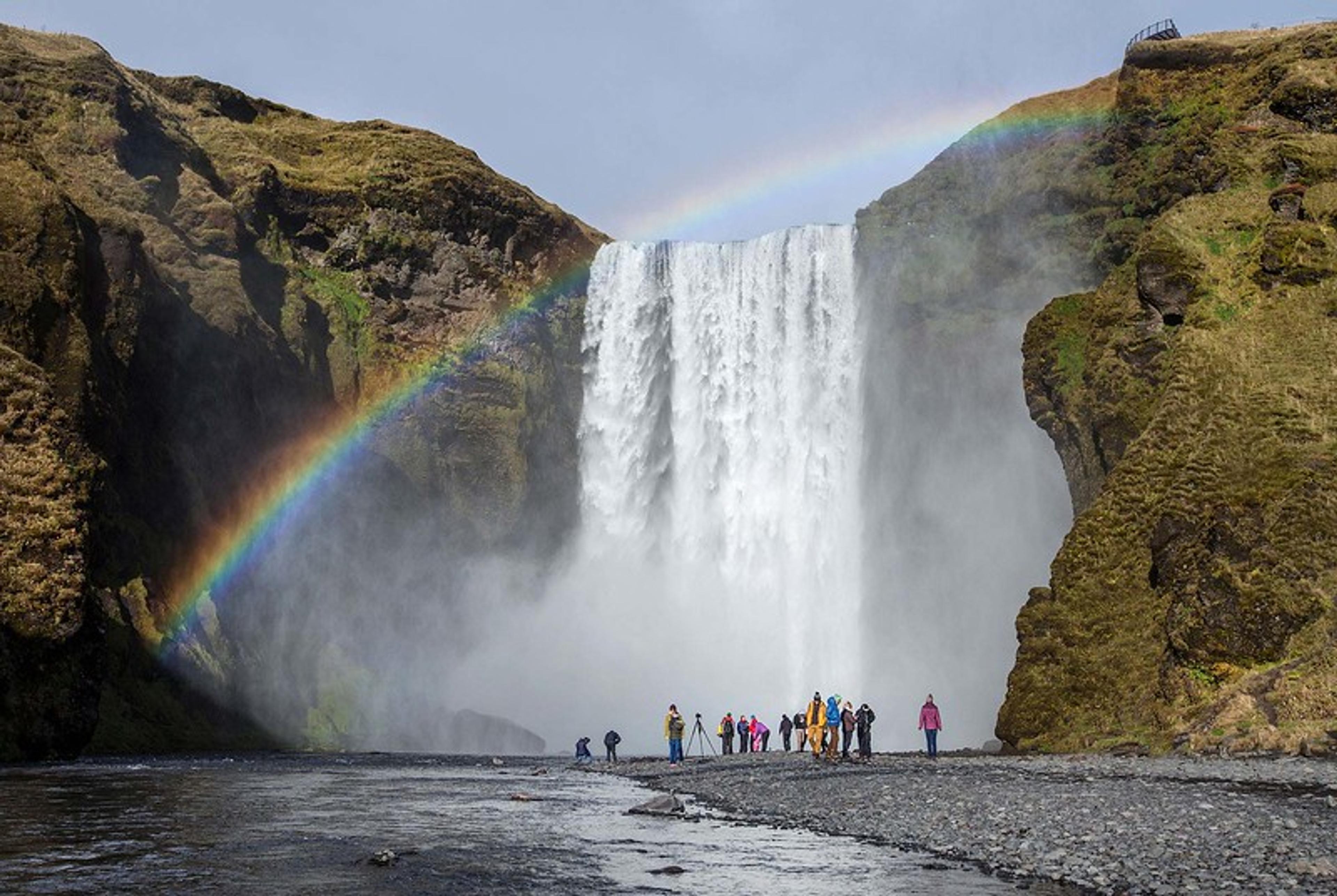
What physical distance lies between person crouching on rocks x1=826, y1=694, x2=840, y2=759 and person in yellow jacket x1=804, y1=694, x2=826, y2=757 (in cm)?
22

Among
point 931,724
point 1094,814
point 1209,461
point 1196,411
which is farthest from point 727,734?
point 1094,814

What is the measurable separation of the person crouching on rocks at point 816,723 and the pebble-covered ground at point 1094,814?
4537 mm

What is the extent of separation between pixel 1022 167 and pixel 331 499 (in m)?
41.6

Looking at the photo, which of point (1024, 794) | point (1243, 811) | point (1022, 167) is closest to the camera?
point (1243, 811)

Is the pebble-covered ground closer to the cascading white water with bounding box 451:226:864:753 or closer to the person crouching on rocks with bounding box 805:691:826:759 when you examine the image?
the person crouching on rocks with bounding box 805:691:826:759

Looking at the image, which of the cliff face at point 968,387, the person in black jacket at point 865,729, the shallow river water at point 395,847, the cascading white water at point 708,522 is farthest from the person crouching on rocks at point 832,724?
the cascading white water at point 708,522

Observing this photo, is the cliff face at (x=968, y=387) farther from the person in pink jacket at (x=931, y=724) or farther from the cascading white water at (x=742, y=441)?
the person in pink jacket at (x=931, y=724)

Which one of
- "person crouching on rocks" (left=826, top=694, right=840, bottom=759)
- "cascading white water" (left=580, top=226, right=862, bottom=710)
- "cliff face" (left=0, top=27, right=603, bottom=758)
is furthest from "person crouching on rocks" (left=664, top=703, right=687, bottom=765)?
"cascading white water" (left=580, top=226, right=862, bottom=710)

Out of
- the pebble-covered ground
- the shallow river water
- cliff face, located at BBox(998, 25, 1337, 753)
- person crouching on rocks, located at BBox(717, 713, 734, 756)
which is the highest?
cliff face, located at BBox(998, 25, 1337, 753)

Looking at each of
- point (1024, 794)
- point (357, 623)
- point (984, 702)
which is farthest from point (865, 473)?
point (1024, 794)

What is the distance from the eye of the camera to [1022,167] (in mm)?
64062

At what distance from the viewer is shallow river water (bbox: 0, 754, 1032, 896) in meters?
14.4

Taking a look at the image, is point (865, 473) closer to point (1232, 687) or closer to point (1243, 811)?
point (1232, 687)

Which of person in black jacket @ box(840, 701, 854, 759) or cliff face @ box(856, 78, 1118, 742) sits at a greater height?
cliff face @ box(856, 78, 1118, 742)
